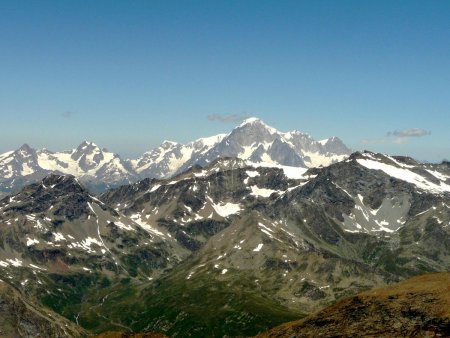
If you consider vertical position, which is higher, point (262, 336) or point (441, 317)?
point (441, 317)

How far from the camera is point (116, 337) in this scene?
534ft

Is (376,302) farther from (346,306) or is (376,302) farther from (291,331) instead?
(291,331)

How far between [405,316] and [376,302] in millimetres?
9830

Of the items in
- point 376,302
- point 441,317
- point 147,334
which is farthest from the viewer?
point 147,334

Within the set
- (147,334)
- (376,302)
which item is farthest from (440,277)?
(147,334)

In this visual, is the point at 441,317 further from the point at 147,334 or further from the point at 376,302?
the point at 147,334

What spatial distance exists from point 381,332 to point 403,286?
23919 millimetres

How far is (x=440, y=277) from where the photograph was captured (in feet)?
468

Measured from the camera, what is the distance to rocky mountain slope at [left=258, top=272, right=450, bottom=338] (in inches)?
4604

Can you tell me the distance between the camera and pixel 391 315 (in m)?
125

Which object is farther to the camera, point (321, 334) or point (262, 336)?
point (262, 336)

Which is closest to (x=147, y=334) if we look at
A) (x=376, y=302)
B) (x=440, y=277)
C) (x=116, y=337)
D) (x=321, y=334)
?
(x=116, y=337)

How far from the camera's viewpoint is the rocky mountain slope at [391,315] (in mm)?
116938

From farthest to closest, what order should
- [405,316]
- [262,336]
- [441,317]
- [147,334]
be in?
[147,334] → [262,336] → [405,316] → [441,317]
